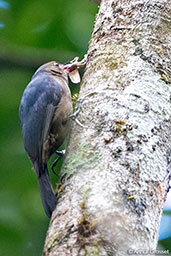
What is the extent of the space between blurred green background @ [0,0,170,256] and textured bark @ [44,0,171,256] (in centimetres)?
62

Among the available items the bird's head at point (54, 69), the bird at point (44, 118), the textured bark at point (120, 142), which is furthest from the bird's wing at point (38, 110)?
the textured bark at point (120, 142)

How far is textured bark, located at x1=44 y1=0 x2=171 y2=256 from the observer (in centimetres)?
215

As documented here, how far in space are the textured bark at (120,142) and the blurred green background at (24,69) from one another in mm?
620

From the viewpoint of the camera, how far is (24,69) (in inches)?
164

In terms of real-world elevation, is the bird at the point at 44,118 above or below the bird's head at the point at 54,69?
below

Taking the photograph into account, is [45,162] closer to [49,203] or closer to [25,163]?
[25,163]

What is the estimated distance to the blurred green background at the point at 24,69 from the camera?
3.41 meters

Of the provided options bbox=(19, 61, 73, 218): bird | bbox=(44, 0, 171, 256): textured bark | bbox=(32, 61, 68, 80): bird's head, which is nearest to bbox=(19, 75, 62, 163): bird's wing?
bbox=(19, 61, 73, 218): bird

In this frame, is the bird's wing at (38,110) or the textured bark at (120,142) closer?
the textured bark at (120,142)

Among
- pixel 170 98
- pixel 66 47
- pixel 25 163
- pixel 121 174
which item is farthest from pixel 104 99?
pixel 66 47

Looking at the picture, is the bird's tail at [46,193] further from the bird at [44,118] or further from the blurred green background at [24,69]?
the blurred green background at [24,69]

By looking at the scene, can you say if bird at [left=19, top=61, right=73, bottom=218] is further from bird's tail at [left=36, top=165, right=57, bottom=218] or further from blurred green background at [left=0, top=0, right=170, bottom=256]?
blurred green background at [left=0, top=0, right=170, bottom=256]

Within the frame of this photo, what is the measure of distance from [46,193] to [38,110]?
2.78ft

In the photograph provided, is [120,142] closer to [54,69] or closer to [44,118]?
[44,118]
